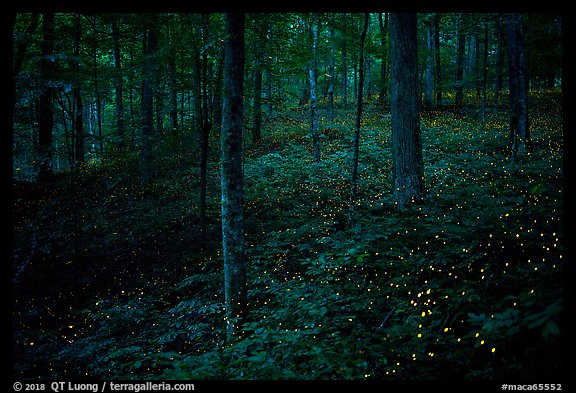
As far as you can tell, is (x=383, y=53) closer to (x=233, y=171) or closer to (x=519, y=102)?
(x=519, y=102)

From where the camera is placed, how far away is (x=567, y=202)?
2775mm

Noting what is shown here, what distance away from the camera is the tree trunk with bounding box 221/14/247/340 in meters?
6.11

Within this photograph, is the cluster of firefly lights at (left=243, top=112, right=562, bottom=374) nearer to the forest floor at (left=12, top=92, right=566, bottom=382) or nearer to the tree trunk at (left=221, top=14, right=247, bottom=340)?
the forest floor at (left=12, top=92, right=566, bottom=382)

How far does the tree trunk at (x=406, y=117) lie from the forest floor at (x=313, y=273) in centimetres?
58

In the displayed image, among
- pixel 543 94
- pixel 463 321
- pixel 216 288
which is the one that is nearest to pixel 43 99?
pixel 216 288

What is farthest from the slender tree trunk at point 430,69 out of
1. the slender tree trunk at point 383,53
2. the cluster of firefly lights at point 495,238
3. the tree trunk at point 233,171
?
the tree trunk at point 233,171

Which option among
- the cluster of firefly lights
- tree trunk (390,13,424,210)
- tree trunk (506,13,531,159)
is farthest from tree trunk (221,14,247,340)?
tree trunk (506,13,531,159)

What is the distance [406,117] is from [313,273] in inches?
221

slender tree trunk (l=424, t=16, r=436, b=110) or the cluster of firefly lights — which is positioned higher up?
slender tree trunk (l=424, t=16, r=436, b=110)

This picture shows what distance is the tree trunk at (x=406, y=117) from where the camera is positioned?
30.8 ft

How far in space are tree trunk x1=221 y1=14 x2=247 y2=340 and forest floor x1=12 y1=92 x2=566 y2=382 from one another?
0.63m

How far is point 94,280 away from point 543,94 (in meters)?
36.6

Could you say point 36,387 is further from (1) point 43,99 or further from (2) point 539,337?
(1) point 43,99

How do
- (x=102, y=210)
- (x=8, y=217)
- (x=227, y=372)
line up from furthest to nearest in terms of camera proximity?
(x=102, y=210) < (x=227, y=372) < (x=8, y=217)
